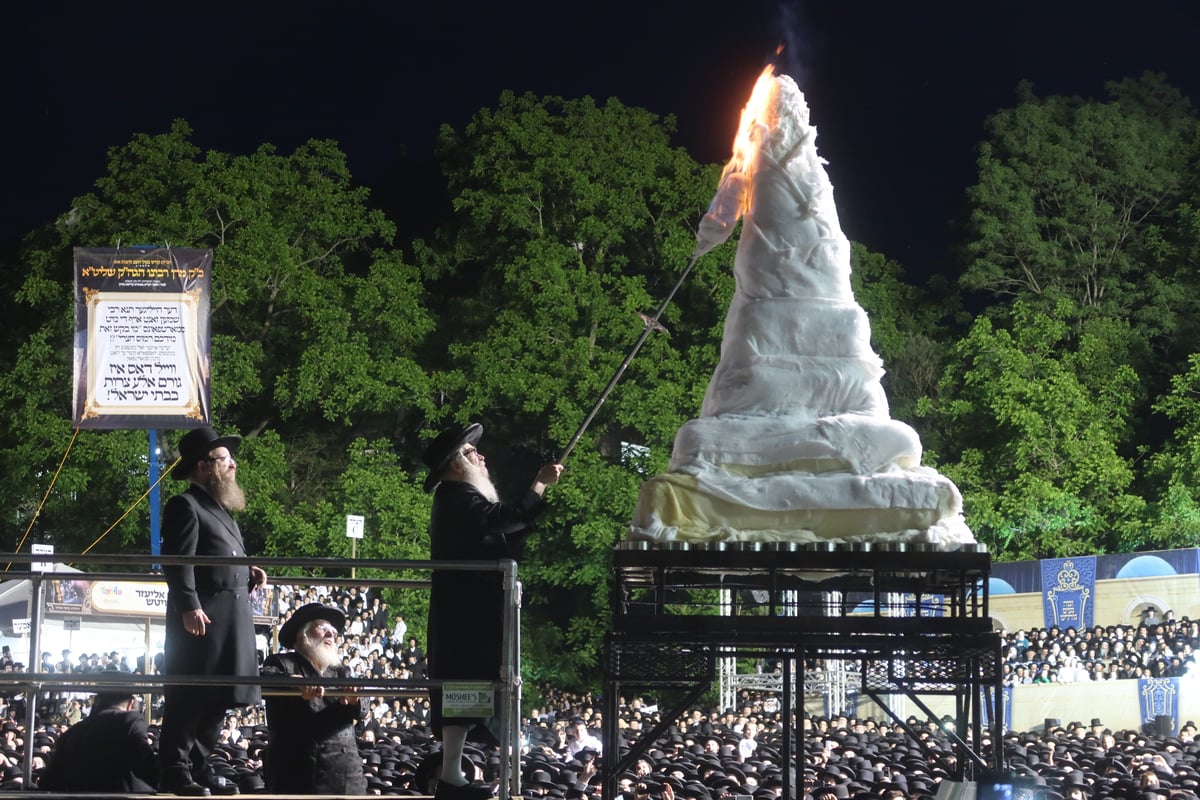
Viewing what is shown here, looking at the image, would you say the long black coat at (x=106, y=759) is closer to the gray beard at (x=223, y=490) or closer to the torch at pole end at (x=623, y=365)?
the gray beard at (x=223, y=490)

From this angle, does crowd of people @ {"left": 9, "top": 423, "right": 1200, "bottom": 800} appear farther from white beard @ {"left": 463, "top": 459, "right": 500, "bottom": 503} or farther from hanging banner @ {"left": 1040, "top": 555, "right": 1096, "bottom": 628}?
hanging banner @ {"left": 1040, "top": 555, "right": 1096, "bottom": 628}

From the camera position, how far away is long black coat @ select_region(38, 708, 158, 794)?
7.19 metres

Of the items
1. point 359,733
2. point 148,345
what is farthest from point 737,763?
point 148,345

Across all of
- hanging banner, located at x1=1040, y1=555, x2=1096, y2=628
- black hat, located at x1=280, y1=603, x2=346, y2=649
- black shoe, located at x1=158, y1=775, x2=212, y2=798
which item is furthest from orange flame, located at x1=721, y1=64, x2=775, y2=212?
hanging banner, located at x1=1040, y1=555, x2=1096, y2=628

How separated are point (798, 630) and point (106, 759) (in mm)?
3183

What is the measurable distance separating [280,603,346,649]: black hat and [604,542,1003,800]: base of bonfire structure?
52.3 inches

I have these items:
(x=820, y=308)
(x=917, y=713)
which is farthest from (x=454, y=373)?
(x=820, y=308)

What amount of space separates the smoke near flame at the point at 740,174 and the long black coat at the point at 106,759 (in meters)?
4.63

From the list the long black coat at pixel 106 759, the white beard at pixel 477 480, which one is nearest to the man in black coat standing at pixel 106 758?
the long black coat at pixel 106 759

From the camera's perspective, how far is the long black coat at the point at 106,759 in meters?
7.19

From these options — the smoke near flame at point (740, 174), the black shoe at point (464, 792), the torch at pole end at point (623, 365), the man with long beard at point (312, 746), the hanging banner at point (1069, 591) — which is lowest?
the black shoe at point (464, 792)

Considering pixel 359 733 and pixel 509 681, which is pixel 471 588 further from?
pixel 359 733

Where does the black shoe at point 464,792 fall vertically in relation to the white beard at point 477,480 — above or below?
below

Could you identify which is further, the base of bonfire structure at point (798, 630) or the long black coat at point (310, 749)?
the base of bonfire structure at point (798, 630)
